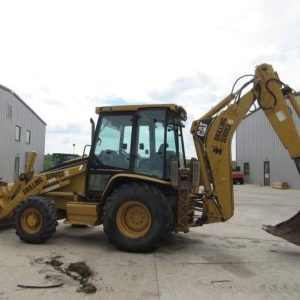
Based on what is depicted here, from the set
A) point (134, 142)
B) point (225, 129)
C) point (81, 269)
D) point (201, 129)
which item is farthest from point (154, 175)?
point (81, 269)

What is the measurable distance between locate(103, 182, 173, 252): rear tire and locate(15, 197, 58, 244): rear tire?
127 centimetres

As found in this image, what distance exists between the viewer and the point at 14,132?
33062 millimetres

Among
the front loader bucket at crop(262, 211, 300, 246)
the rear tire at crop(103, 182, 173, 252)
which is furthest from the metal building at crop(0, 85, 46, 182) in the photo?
the front loader bucket at crop(262, 211, 300, 246)

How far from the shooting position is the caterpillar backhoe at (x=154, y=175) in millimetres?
8742

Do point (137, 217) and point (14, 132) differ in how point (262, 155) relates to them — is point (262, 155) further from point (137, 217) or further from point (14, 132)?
point (137, 217)

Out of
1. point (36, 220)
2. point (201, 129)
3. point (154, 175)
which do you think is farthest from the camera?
point (36, 220)

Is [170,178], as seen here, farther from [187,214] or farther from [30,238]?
[30,238]

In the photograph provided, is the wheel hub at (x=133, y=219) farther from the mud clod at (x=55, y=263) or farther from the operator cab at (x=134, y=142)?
the mud clod at (x=55, y=263)

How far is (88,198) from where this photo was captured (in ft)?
32.1

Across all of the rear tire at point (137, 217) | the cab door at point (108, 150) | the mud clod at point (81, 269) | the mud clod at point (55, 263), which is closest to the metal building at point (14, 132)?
the cab door at point (108, 150)

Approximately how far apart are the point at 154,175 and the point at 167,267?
205cm

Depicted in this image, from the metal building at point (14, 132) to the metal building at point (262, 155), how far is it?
18.8 metres

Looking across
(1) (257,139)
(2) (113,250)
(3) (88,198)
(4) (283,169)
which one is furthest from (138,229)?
(1) (257,139)

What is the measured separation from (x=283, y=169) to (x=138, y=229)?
33.6 metres
